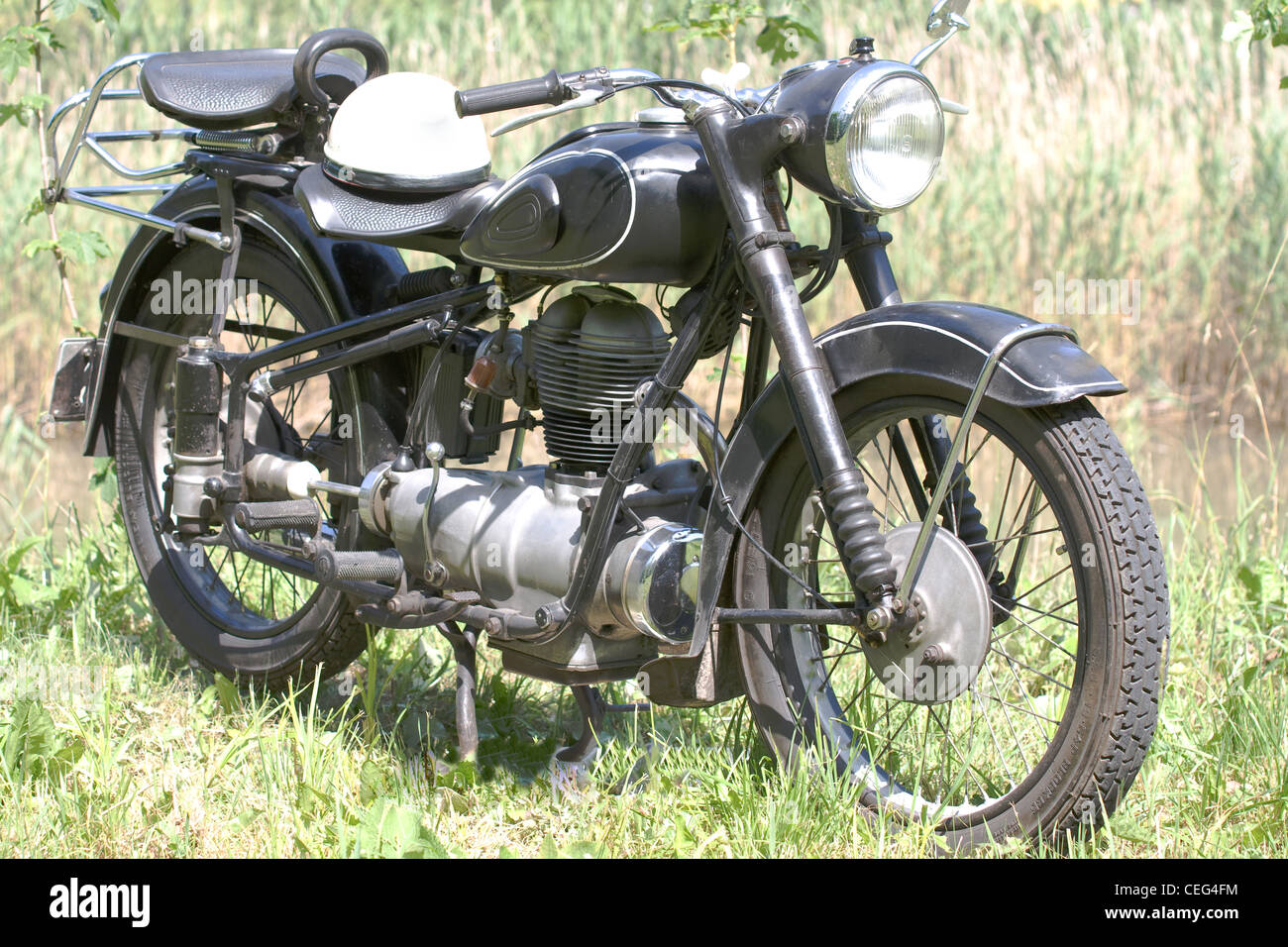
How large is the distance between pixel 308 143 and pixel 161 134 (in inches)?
15.7

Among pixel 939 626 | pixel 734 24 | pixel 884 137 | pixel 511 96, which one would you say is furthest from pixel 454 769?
pixel 734 24

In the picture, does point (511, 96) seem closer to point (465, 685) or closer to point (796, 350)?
point (796, 350)

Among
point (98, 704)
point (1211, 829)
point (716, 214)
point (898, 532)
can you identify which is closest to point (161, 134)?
point (98, 704)

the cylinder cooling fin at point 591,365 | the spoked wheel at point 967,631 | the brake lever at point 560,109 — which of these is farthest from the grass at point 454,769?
the brake lever at point 560,109

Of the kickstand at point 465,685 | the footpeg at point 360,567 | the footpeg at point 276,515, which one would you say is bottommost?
the kickstand at point 465,685

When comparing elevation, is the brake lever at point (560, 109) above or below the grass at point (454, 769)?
above

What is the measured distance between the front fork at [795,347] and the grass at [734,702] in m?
0.48

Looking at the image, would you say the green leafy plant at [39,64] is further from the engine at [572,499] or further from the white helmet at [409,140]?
the engine at [572,499]

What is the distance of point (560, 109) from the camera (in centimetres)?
231

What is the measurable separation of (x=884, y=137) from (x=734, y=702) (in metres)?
1.65

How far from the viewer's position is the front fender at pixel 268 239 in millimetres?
3227

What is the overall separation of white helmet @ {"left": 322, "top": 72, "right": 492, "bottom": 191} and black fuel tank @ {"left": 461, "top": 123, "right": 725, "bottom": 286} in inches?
14.7

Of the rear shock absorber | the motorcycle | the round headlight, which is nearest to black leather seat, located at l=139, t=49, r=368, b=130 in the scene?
the motorcycle

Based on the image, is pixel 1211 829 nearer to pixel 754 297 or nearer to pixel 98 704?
pixel 754 297
